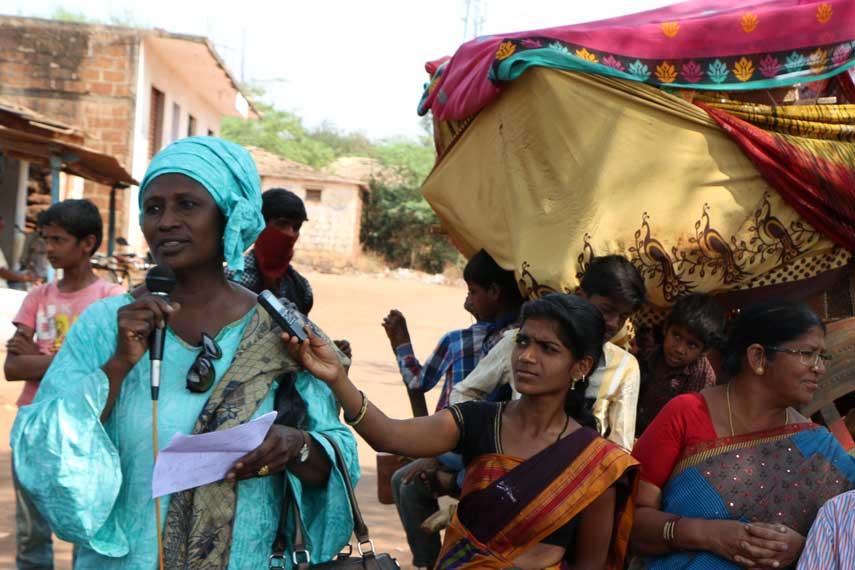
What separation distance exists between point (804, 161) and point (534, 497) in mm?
2064

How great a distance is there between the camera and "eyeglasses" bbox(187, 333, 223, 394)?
2.32 m

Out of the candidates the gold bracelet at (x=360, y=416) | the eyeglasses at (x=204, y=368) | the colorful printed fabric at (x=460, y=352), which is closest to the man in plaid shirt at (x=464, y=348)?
the colorful printed fabric at (x=460, y=352)

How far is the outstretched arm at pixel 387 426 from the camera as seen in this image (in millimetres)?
2567

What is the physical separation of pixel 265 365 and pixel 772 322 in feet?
5.27

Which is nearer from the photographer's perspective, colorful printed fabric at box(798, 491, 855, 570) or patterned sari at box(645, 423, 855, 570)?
colorful printed fabric at box(798, 491, 855, 570)

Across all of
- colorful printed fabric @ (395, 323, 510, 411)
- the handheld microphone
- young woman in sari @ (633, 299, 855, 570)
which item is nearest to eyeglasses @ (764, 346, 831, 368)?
young woman in sari @ (633, 299, 855, 570)

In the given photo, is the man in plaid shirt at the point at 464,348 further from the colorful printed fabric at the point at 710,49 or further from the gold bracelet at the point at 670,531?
the gold bracelet at the point at 670,531

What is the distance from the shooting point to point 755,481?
10.0 ft

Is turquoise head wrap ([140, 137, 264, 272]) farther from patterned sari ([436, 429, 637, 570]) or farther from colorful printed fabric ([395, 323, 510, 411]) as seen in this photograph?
colorful printed fabric ([395, 323, 510, 411])

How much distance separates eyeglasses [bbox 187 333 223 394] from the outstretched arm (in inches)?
10.7

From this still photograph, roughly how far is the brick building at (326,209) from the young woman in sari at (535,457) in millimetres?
33094

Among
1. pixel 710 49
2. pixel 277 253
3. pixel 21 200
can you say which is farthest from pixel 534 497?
pixel 21 200

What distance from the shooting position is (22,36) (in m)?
20.8

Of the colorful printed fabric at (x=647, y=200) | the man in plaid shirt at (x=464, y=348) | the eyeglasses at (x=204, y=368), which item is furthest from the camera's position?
the man in plaid shirt at (x=464, y=348)
